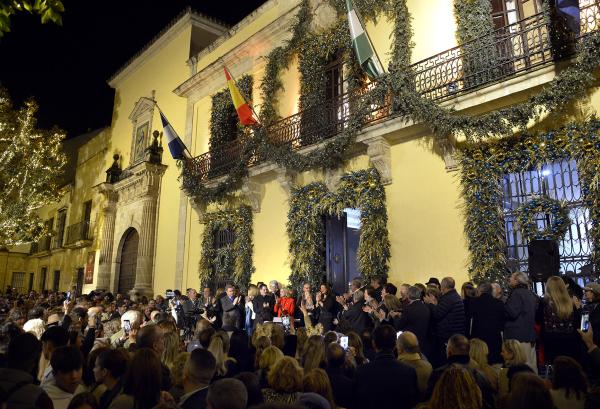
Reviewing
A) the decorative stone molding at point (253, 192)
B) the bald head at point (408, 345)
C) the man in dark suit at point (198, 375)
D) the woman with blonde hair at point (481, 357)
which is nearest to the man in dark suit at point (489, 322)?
the woman with blonde hair at point (481, 357)

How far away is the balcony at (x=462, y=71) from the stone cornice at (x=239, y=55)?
10.6 feet

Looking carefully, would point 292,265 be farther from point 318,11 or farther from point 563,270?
point 318,11

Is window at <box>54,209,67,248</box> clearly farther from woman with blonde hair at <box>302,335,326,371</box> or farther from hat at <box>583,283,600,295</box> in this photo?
hat at <box>583,283,600,295</box>

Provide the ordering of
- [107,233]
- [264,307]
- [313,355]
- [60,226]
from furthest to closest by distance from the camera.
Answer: [60,226], [107,233], [264,307], [313,355]

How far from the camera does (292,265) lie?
11.8 m

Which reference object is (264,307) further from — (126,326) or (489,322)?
(489,322)

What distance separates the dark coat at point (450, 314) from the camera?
6.11 m

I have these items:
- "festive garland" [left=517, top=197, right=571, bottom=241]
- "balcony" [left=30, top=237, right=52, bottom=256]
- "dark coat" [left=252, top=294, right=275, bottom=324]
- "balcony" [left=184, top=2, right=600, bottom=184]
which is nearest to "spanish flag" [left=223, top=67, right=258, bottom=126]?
"balcony" [left=184, top=2, right=600, bottom=184]

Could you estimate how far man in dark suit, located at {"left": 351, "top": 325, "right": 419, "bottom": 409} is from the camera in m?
3.62

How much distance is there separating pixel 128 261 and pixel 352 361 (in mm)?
16814

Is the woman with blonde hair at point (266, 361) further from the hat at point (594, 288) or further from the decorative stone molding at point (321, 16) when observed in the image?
the decorative stone molding at point (321, 16)

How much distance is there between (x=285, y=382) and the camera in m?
A: 3.58

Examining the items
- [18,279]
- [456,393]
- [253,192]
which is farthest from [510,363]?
[18,279]

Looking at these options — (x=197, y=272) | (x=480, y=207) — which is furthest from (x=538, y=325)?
(x=197, y=272)
